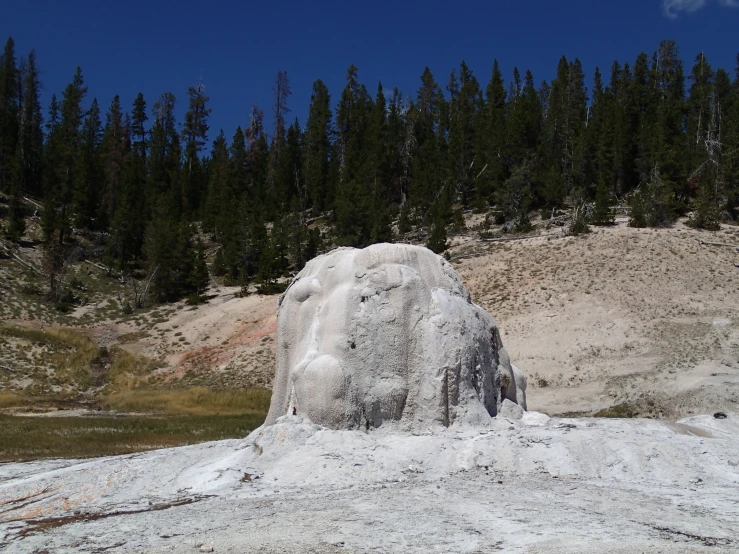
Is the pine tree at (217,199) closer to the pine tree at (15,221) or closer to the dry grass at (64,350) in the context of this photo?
the pine tree at (15,221)

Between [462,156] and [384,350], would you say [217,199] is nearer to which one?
[462,156]

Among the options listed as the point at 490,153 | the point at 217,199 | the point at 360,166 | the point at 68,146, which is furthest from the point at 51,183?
the point at 490,153

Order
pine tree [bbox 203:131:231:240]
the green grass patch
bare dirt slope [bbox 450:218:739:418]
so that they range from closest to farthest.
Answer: the green grass patch, bare dirt slope [bbox 450:218:739:418], pine tree [bbox 203:131:231:240]

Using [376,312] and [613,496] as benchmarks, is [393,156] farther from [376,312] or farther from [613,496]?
[613,496]

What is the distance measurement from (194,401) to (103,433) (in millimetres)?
12860

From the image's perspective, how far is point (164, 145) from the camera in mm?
91438

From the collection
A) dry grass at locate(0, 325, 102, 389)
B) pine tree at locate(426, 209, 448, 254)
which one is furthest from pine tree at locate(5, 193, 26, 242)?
pine tree at locate(426, 209, 448, 254)

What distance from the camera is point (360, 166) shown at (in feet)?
240

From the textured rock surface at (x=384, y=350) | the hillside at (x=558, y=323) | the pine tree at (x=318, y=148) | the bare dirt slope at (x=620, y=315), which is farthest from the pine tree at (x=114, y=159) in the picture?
the textured rock surface at (x=384, y=350)

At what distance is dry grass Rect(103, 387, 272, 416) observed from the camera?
3362 cm

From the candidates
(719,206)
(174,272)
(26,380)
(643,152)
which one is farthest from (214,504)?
(643,152)

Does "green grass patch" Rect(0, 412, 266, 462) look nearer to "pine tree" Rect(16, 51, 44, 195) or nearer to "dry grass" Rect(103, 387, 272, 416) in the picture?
"dry grass" Rect(103, 387, 272, 416)

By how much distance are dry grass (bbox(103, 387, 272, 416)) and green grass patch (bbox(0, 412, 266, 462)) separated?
3666 mm

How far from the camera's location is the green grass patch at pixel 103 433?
1953 cm
